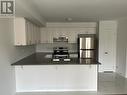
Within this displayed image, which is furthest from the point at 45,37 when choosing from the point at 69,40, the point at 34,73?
the point at 34,73

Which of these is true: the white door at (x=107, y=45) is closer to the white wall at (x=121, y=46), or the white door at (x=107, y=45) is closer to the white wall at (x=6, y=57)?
the white wall at (x=121, y=46)

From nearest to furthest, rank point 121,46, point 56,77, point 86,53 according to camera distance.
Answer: point 56,77, point 121,46, point 86,53

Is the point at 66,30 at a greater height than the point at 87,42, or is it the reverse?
the point at 66,30

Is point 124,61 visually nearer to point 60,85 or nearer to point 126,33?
point 126,33

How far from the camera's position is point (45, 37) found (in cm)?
712

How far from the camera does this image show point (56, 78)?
4.35 meters

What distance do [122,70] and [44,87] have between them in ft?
11.0

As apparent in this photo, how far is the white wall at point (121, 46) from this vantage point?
583 centimetres

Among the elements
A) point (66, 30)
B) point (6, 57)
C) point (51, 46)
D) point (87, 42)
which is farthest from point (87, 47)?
point (6, 57)

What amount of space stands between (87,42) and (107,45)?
960 mm

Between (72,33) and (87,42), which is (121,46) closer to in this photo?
(87,42)

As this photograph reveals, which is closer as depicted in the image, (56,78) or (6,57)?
(6,57)

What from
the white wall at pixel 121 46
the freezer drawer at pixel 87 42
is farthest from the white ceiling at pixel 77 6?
the freezer drawer at pixel 87 42

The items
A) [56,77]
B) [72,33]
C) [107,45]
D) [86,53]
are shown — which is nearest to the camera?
[56,77]
